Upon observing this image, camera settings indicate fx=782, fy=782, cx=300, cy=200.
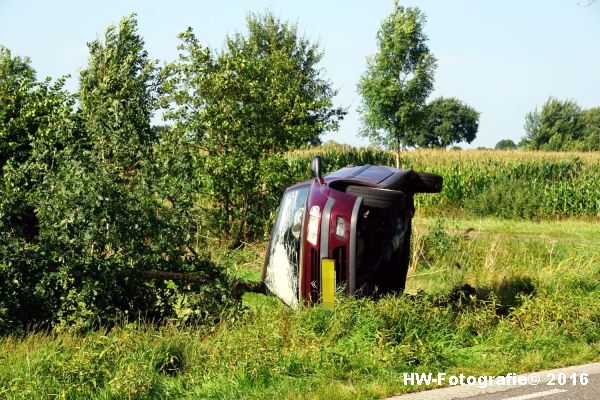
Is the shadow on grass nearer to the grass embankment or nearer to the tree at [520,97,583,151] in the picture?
the grass embankment

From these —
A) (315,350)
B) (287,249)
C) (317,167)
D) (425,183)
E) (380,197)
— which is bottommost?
(315,350)

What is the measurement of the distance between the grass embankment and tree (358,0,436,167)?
28.2 metres

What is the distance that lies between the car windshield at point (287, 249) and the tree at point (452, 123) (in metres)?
95.7

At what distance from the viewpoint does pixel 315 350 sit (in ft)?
26.2

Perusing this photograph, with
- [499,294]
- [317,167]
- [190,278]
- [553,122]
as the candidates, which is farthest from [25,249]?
[553,122]

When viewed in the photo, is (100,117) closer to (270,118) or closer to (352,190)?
(352,190)

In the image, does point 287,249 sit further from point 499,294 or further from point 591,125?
point 591,125

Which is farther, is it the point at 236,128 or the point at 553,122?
the point at 553,122

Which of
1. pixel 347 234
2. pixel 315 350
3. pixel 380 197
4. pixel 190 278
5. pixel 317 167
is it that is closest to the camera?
pixel 315 350

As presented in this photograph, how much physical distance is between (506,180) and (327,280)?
2236 centimetres

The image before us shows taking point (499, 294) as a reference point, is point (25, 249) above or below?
above

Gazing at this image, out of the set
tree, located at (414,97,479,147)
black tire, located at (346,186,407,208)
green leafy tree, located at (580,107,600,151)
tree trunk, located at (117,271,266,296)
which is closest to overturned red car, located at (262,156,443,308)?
black tire, located at (346,186,407,208)

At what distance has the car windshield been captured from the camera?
1017 centimetres

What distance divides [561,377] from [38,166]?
7.44 metres
